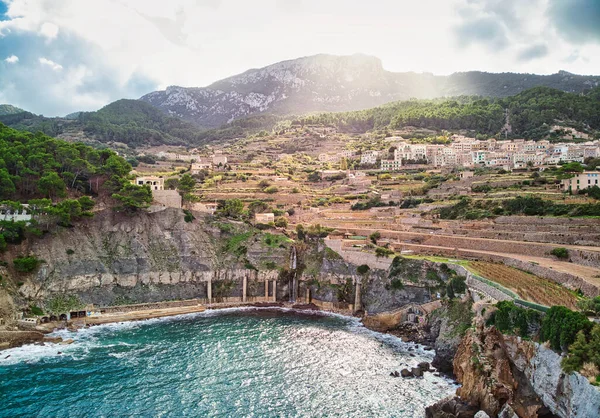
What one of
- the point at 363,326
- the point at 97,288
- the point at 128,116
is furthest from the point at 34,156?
the point at 128,116

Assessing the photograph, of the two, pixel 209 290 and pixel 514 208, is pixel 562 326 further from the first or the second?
pixel 209 290

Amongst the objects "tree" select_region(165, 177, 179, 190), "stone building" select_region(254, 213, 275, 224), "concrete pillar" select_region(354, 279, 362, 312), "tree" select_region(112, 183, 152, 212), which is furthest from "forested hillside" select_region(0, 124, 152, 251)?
"concrete pillar" select_region(354, 279, 362, 312)

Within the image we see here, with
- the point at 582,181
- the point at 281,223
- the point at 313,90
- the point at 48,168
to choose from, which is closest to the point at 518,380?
the point at 582,181

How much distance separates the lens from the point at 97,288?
42.9 m

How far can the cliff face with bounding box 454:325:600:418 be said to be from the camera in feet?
63.5

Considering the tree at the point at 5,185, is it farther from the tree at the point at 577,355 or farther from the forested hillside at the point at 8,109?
the forested hillside at the point at 8,109

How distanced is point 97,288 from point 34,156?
1640 centimetres

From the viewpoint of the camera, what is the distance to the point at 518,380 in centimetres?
2394

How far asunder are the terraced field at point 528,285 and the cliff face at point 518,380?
3314mm

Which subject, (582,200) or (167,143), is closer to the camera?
(582,200)

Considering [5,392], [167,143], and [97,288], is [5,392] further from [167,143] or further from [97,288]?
[167,143]

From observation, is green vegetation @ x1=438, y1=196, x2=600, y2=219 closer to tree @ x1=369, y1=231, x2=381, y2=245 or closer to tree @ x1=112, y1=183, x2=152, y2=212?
tree @ x1=369, y1=231, x2=381, y2=245

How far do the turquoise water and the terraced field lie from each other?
7425 mm

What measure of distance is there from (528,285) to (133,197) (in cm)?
3919
